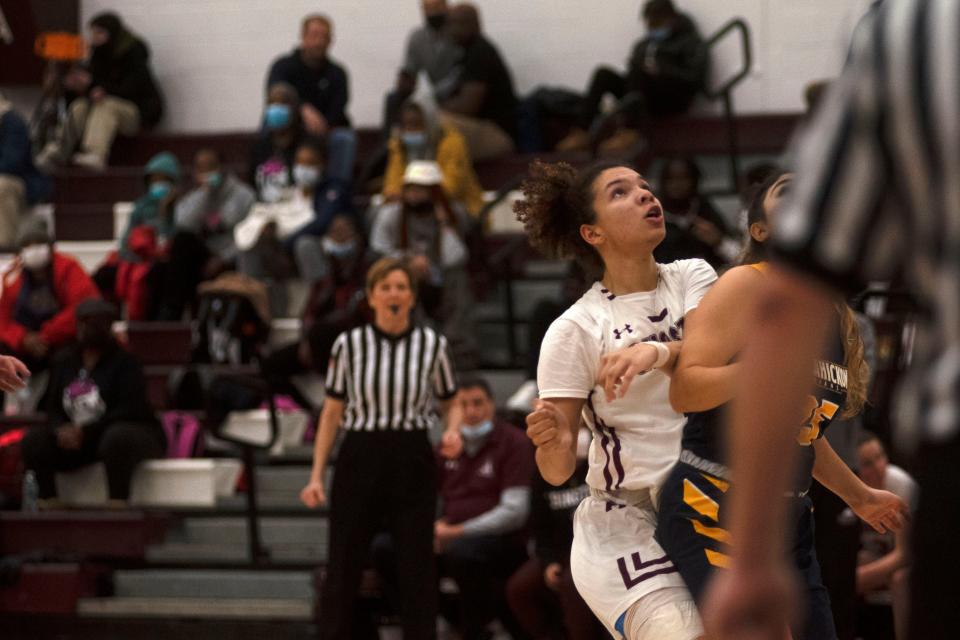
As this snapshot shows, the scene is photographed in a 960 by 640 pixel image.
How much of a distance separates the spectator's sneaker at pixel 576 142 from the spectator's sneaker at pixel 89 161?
4144 millimetres

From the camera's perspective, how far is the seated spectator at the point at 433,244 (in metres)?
10.3

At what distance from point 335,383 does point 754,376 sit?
5.78 meters

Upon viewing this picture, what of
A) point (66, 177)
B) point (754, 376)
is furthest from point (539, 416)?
point (66, 177)

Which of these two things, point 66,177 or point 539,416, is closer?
point 539,416

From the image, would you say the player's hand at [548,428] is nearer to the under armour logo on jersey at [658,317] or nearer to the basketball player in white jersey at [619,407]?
the basketball player in white jersey at [619,407]

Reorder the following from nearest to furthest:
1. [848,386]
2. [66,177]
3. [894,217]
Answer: [894,217]
[848,386]
[66,177]

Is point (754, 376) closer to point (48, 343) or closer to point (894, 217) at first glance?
point (894, 217)

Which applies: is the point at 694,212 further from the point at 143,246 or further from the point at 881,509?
the point at 881,509

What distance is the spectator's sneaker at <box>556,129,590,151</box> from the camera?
12164mm

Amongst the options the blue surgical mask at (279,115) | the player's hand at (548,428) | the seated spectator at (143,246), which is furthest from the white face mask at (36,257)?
the player's hand at (548,428)

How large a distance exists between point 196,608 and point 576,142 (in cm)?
480

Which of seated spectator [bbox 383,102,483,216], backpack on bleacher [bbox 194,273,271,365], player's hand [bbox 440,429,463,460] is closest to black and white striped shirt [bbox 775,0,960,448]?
player's hand [bbox 440,429,463,460]

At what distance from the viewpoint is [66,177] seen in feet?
45.0

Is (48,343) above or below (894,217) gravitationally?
below
